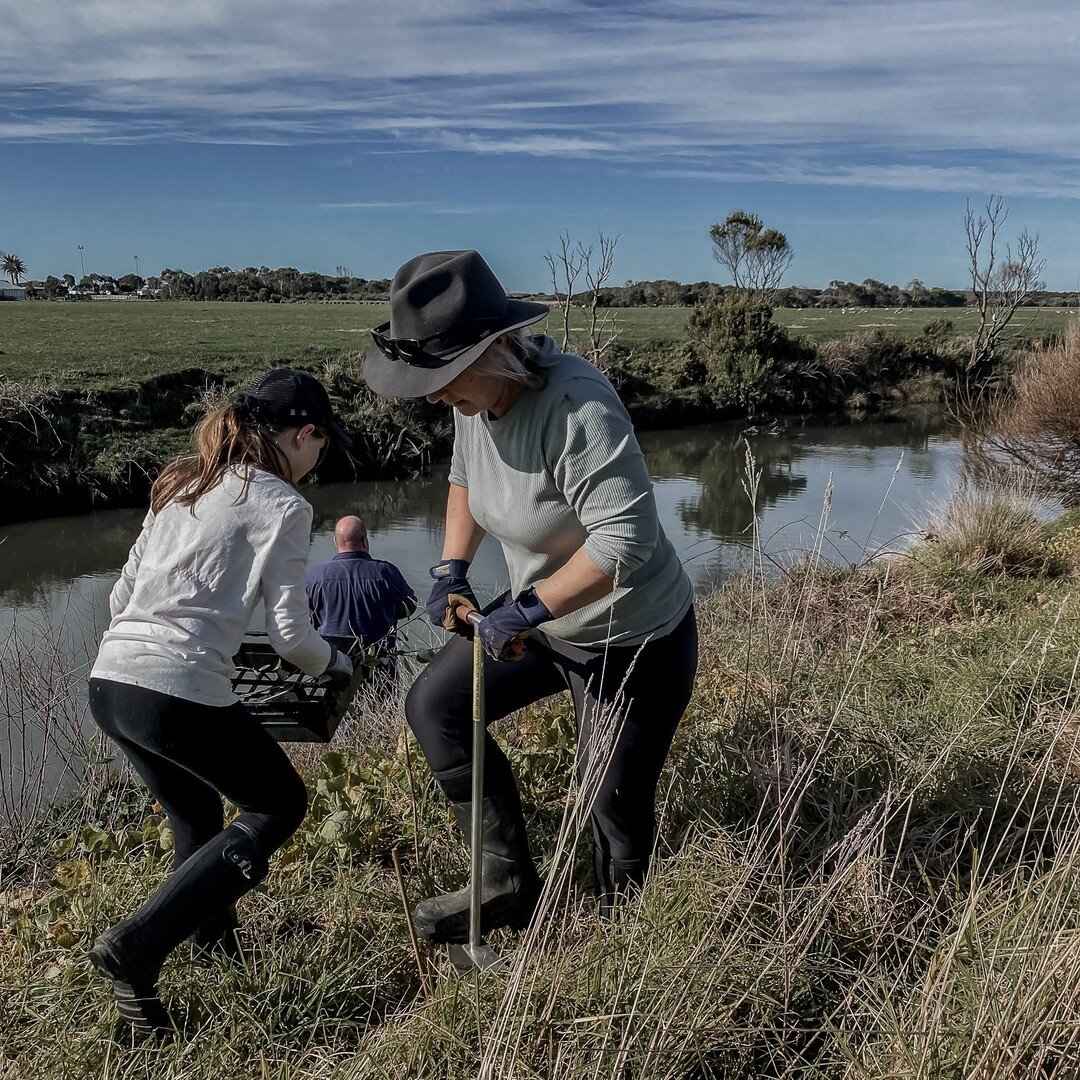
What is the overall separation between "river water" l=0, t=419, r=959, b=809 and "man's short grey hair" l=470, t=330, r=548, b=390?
3.13 metres

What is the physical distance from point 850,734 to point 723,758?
58cm

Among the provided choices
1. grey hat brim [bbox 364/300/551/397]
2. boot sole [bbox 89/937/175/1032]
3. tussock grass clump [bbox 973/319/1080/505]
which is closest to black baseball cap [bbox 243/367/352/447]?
grey hat brim [bbox 364/300/551/397]

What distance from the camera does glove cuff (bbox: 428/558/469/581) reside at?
2.67 metres

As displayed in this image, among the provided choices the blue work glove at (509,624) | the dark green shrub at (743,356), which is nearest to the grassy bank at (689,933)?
the blue work glove at (509,624)

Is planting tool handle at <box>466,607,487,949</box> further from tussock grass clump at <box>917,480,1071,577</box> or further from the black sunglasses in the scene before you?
tussock grass clump at <box>917,480,1071,577</box>

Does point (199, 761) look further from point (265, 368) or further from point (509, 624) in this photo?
point (265, 368)

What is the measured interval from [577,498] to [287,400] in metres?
0.81

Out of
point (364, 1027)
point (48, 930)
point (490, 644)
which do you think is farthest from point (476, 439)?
point (48, 930)

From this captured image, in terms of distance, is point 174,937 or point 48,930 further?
point 48,930

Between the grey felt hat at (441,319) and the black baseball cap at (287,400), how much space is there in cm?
29

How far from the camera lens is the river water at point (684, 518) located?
10453mm

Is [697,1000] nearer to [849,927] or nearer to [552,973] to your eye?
[552,973]

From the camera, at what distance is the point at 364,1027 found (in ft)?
7.54

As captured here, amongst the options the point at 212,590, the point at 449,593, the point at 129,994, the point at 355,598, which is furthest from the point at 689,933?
the point at 355,598
